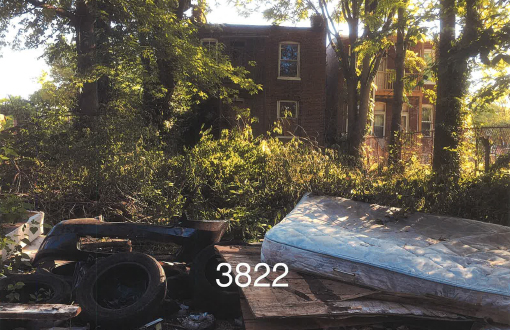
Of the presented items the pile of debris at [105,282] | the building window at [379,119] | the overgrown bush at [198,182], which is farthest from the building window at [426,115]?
the pile of debris at [105,282]

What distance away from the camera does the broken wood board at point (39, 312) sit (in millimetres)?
2979

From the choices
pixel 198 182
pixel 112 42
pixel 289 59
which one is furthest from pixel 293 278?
pixel 289 59

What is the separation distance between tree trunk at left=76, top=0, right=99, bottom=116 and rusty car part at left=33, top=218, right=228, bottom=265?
628 cm

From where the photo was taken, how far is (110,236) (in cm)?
446

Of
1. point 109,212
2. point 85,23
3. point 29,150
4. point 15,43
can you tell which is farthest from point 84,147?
point 15,43

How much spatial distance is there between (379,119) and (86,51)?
18314 mm

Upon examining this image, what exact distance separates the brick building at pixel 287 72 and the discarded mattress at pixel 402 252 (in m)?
15.6

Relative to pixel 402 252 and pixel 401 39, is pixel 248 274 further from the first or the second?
pixel 401 39

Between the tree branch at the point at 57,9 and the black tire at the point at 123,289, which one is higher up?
the tree branch at the point at 57,9

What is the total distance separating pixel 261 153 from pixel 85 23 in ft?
24.1

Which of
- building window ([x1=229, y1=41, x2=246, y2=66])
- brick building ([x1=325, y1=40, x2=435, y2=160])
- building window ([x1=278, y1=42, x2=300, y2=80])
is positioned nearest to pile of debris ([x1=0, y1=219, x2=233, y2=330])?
brick building ([x1=325, y1=40, x2=435, y2=160])

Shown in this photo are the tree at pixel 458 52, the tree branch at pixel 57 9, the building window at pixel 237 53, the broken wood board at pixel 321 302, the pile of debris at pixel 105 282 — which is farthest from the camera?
the building window at pixel 237 53

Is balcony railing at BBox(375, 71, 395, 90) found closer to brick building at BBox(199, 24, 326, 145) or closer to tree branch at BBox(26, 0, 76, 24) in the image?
brick building at BBox(199, 24, 326, 145)

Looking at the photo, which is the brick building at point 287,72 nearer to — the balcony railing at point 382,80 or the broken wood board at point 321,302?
the balcony railing at point 382,80
